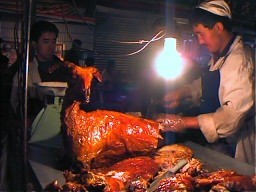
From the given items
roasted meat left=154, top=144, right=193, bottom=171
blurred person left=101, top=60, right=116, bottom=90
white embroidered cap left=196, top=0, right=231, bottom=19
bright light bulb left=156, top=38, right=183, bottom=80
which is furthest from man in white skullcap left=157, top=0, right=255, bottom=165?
blurred person left=101, top=60, right=116, bottom=90

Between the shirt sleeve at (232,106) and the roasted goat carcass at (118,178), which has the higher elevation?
the shirt sleeve at (232,106)

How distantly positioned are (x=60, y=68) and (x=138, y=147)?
944mm

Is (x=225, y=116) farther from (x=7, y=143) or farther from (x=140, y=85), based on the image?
(x=7, y=143)

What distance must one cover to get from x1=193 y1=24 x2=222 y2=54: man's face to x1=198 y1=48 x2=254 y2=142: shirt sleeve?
1.34 feet

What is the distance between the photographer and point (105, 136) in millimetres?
2553

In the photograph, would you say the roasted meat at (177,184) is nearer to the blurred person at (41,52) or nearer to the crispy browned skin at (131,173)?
the crispy browned skin at (131,173)

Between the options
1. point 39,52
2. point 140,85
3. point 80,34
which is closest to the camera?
point 39,52

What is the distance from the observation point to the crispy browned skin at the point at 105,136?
2.45m

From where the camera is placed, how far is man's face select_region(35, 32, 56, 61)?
386cm

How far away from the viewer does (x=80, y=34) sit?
20.6 feet

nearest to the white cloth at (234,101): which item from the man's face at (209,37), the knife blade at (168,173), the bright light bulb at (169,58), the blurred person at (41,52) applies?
the man's face at (209,37)

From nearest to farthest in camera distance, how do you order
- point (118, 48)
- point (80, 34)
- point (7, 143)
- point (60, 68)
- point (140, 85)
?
1. point (60, 68)
2. point (7, 143)
3. point (140, 85)
4. point (80, 34)
5. point (118, 48)

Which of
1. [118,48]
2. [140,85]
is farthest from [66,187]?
[118,48]

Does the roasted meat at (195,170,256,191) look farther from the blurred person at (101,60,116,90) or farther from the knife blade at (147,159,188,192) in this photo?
the blurred person at (101,60,116,90)
